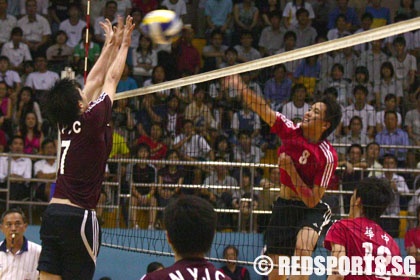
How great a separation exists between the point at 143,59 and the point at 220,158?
173 inches

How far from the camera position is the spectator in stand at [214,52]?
57.3ft

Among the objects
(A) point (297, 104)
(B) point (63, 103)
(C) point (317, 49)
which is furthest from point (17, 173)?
(B) point (63, 103)

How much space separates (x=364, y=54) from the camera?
16641 mm

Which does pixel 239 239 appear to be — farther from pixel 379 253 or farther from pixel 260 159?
pixel 379 253

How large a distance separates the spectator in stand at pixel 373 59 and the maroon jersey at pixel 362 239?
322 inches

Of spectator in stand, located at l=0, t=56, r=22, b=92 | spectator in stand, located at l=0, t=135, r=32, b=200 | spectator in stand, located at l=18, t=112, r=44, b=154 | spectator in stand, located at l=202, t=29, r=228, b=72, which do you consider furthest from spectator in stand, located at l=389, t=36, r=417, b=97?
spectator in stand, located at l=0, t=56, r=22, b=92

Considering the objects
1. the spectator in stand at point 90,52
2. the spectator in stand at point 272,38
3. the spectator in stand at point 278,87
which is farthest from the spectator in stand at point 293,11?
the spectator in stand at point 90,52

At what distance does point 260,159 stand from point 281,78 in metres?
2.37

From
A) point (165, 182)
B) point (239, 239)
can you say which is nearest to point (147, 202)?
point (165, 182)

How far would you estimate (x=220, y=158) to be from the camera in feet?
44.0

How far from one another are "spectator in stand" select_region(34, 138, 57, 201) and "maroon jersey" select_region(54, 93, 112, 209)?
6.45 meters

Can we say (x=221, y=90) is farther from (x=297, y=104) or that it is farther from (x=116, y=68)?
(x=116, y=68)

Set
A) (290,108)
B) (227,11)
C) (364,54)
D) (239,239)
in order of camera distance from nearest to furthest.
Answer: (239,239) < (290,108) < (364,54) < (227,11)

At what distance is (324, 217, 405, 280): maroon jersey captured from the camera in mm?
7379
